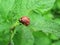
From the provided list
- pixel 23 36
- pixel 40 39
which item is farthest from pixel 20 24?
pixel 40 39

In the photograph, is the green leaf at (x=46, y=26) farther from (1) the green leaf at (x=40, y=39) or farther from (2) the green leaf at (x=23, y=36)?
(1) the green leaf at (x=40, y=39)

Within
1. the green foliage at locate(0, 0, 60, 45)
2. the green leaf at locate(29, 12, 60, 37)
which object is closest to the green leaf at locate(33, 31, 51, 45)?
the green foliage at locate(0, 0, 60, 45)

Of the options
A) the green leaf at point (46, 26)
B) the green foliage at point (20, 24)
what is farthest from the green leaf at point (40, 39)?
the green leaf at point (46, 26)

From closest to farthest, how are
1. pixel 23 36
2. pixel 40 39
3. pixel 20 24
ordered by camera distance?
pixel 20 24, pixel 23 36, pixel 40 39

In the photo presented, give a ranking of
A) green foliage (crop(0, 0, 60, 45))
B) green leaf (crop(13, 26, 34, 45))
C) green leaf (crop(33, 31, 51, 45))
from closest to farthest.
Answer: green foliage (crop(0, 0, 60, 45)) → green leaf (crop(13, 26, 34, 45)) → green leaf (crop(33, 31, 51, 45))

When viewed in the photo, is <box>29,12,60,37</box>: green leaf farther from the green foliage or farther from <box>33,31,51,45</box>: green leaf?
<box>33,31,51,45</box>: green leaf

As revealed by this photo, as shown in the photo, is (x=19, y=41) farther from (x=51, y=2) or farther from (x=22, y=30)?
(x=51, y=2)

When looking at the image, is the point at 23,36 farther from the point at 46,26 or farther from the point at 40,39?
the point at 40,39

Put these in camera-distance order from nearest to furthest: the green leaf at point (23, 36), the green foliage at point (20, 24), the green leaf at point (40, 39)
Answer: the green foliage at point (20, 24)
the green leaf at point (23, 36)
the green leaf at point (40, 39)
